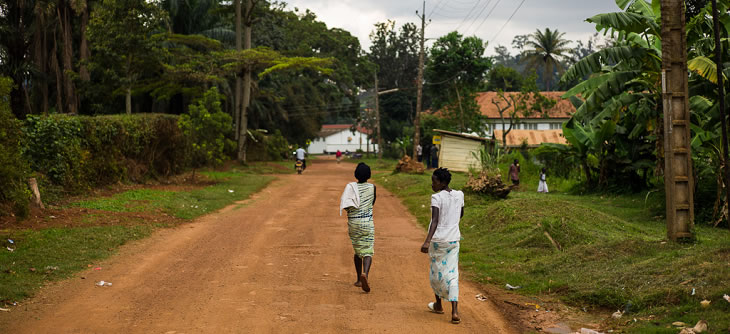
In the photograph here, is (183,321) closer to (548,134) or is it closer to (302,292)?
(302,292)

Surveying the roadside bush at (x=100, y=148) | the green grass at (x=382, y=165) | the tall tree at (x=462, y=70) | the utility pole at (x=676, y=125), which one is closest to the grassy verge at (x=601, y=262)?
the utility pole at (x=676, y=125)

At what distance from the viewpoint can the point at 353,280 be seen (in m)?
8.77

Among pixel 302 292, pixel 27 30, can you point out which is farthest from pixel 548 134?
pixel 302 292

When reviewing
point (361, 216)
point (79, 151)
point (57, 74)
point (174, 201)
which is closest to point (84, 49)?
point (57, 74)

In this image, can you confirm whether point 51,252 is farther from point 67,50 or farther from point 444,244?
point 67,50

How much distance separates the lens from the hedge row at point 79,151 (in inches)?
452

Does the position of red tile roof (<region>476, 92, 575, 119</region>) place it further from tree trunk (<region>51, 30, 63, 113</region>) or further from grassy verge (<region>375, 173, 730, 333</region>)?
grassy verge (<region>375, 173, 730, 333</region>)

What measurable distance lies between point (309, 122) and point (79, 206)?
46897mm

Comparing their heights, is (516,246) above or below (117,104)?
below

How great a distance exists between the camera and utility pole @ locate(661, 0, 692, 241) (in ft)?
30.3

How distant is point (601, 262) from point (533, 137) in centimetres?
3704

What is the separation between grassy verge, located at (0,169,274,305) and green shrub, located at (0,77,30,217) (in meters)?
0.65

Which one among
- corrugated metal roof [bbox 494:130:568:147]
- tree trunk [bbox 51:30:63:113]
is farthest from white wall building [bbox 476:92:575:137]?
tree trunk [bbox 51:30:63:113]

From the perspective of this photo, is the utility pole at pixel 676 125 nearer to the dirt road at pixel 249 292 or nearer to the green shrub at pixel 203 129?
the dirt road at pixel 249 292
